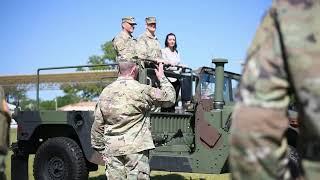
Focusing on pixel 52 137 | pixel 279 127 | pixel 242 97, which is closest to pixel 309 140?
pixel 279 127

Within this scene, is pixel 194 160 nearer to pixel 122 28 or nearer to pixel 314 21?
pixel 122 28

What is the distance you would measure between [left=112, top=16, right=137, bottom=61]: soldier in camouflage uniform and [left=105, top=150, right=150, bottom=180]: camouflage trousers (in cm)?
251

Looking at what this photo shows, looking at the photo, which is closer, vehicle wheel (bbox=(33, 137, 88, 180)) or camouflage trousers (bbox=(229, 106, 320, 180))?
camouflage trousers (bbox=(229, 106, 320, 180))

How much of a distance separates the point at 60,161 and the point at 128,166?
130 inches

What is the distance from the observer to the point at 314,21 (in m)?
1.35

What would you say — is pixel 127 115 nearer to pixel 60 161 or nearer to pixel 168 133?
pixel 168 133

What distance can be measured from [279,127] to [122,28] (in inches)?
221

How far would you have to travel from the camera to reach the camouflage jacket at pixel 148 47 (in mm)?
6727

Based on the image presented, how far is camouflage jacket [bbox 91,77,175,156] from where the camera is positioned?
14.0 ft

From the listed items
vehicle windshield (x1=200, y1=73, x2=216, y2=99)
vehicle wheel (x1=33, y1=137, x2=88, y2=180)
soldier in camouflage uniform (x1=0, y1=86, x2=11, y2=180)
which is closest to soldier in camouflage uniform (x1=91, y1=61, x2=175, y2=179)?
soldier in camouflage uniform (x1=0, y1=86, x2=11, y2=180)

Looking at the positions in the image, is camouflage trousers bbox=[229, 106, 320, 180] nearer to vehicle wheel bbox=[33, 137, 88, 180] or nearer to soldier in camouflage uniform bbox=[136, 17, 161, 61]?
soldier in camouflage uniform bbox=[136, 17, 161, 61]

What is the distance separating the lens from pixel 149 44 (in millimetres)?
6855

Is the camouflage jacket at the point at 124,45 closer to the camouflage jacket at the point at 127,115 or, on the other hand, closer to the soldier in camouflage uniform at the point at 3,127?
the camouflage jacket at the point at 127,115

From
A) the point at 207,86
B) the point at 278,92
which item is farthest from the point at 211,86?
the point at 278,92
